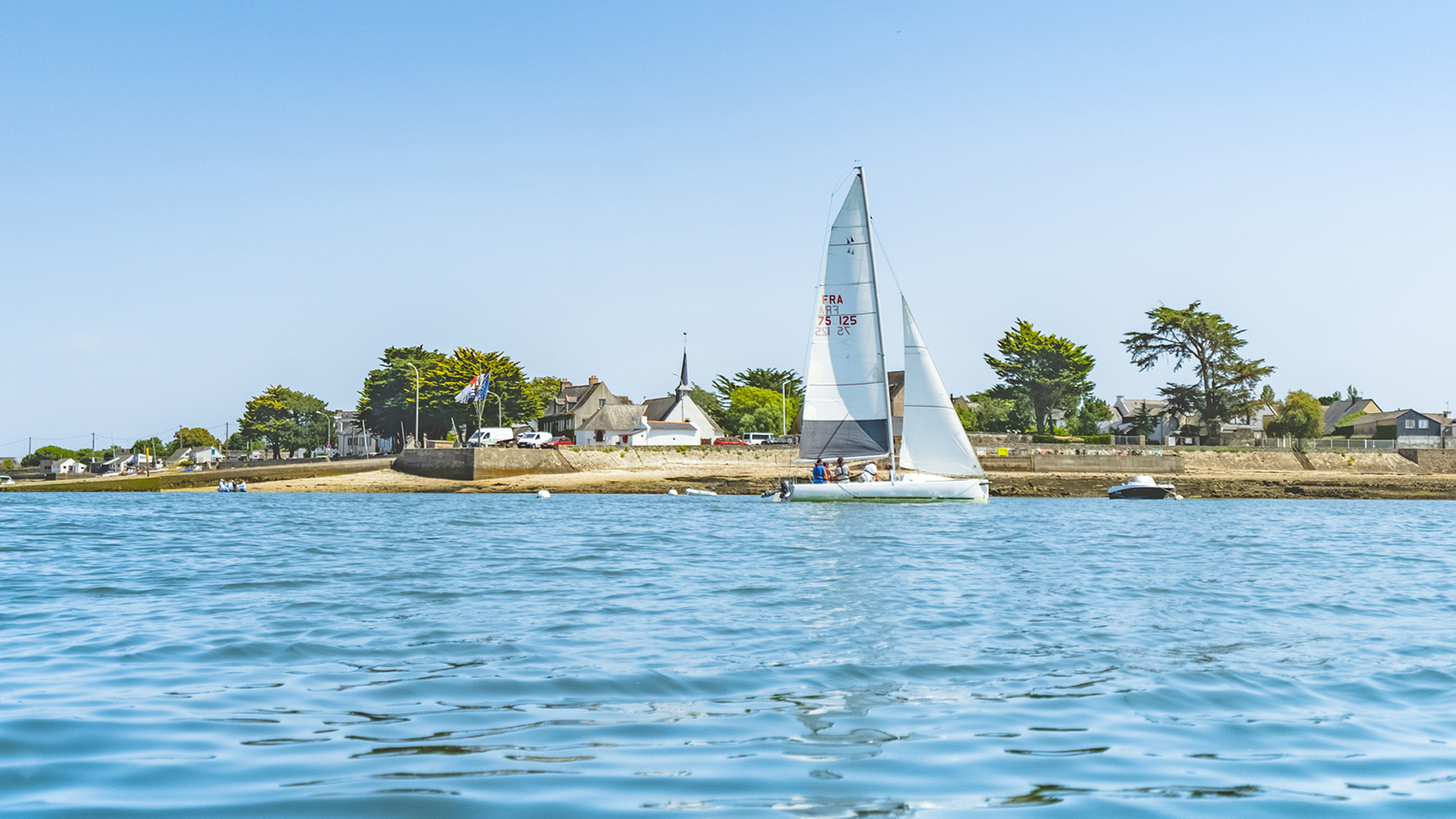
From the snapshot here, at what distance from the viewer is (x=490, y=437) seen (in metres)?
81.9

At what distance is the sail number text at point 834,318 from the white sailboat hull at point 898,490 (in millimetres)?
5907

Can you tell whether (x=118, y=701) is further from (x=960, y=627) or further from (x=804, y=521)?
(x=804, y=521)

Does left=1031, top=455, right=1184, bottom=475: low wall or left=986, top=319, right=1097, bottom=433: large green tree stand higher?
left=986, top=319, right=1097, bottom=433: large green tree

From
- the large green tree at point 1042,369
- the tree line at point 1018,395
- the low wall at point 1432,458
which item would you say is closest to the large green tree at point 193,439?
the tree line at point 1018,395

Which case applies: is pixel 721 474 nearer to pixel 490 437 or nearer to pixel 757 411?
pixel 490 437

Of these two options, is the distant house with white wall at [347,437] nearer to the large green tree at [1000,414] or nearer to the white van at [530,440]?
the white van at [530,440]

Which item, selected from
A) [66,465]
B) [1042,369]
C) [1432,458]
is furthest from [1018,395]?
[66,465]

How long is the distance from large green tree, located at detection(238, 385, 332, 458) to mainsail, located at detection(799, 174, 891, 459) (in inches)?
4235

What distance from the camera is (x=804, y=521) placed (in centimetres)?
2805

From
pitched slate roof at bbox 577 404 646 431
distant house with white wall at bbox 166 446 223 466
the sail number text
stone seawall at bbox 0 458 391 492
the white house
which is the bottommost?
stone seawall at bbox 0 458 391 492

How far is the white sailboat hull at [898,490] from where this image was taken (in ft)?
120

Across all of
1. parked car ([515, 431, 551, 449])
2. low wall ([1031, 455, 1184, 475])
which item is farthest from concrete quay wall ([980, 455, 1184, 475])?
parked car ([515, 431, 551, 449])

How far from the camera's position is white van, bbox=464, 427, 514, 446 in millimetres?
79500

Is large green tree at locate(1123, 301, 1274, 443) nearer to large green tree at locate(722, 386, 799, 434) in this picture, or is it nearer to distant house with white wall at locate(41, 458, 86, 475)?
large green tree at locate(722, 386, 799, 434)
